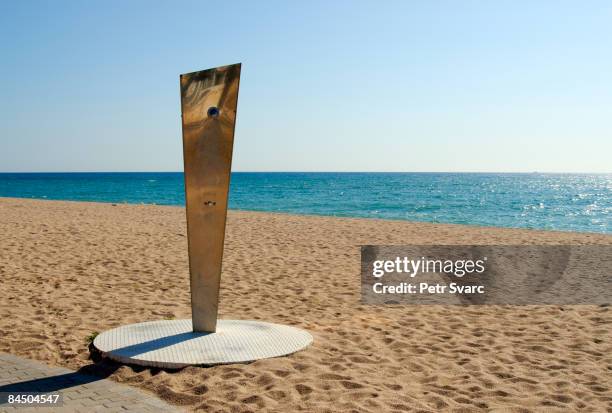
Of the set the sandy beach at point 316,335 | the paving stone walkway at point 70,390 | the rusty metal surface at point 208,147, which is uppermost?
the rusty metal surface at point 208,147

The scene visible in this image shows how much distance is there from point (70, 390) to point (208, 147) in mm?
2282

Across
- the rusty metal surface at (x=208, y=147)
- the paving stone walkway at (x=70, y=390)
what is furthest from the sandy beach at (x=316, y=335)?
the rusty metal surface at (x=208, y=147)

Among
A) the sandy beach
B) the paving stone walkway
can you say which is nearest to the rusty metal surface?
the sandy beach

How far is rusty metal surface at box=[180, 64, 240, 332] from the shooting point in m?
5.13

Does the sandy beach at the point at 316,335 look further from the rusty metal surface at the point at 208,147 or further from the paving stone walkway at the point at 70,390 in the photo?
the rusty metal surface at the point at 208,147

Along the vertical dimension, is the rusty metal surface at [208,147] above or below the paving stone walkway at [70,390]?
above

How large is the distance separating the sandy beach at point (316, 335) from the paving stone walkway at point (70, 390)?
158 millimetres

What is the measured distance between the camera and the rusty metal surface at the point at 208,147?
202 inches

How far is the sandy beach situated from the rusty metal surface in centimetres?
131

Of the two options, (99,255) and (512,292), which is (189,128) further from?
(99,255)

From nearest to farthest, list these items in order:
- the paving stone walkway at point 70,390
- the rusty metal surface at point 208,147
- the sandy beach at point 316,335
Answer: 1. the paving stone walkway at point 70,390
2. the sandy beach at point 316,335
3. the rusty metal surface at point 208,147

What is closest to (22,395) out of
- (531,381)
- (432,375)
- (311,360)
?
(311,360)

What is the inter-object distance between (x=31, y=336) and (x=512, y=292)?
6.34m

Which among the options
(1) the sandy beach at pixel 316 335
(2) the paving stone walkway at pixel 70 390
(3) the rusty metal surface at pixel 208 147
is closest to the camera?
(2) the paving stone walkway at pixel 70 390
